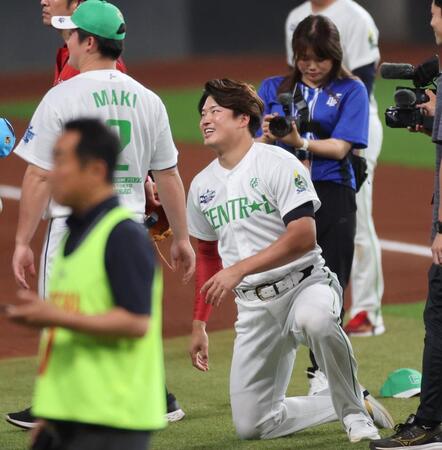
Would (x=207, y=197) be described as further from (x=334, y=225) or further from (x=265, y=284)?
(x=334, y=225)

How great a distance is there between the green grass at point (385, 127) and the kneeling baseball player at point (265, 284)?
33.5ft

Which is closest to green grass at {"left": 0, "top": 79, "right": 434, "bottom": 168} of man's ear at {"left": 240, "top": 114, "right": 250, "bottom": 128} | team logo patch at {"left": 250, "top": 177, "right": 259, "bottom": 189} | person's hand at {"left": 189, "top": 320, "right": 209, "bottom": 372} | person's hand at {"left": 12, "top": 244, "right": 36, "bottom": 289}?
man's ear at {"left": 240, "top": 114, "right": 250, "bottom": 128}

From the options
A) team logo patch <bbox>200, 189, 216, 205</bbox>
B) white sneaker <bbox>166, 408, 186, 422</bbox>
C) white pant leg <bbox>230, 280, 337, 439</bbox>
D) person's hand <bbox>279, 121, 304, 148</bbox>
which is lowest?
white sneaker <bbox>166, 408, 186, 422</bbox>

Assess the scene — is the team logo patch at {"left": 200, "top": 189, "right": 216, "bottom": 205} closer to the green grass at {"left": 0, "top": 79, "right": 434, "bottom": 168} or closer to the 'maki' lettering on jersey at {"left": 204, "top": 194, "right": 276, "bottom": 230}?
the 'maki' lettering on jersey at {"left": 204, "top": 194, "right": 276, "bottom": 230}

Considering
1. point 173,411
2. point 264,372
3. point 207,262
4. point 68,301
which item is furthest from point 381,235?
point 68,301

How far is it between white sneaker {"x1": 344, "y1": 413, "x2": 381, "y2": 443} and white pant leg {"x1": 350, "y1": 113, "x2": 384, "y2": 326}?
278 centimetres

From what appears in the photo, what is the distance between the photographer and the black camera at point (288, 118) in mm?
6780

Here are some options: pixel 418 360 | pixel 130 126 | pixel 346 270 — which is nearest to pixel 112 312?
pixel 130 126

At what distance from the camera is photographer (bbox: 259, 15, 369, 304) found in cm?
728

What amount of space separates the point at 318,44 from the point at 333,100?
1.11 feet

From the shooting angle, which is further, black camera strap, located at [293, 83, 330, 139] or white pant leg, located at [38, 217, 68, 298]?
black camera strap, located at [293, 83, 330, 139]

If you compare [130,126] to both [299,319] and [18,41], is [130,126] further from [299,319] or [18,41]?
[18,41]

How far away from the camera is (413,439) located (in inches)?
240

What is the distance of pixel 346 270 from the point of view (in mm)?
7430
